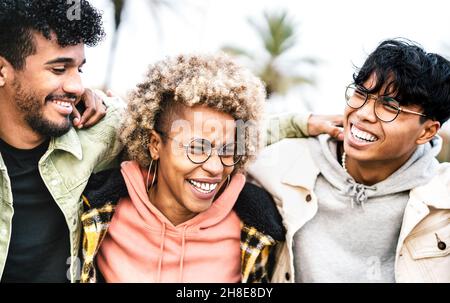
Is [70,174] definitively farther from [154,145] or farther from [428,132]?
[428,132]

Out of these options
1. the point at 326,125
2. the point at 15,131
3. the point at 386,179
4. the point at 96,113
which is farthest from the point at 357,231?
the point at 15,131

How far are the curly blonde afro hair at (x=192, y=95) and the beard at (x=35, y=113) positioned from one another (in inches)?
14.4

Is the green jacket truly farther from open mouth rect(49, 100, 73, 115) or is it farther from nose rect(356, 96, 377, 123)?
nose rect(356, 96, 377, 123)

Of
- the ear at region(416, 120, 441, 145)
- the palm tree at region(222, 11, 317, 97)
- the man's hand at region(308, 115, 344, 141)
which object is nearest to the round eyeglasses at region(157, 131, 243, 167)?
the man's hand at region(308, 115, 344, 141)

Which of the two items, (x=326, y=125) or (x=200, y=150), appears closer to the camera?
(x=200, y=150)

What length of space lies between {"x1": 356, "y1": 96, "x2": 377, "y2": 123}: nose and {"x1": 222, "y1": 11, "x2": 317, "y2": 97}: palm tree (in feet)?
30.5

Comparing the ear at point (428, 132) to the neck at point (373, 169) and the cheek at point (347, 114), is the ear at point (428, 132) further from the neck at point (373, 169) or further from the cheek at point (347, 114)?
the cheek at point (347, 114)

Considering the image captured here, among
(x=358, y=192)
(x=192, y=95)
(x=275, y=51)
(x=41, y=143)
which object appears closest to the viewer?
(x=192, y=95)

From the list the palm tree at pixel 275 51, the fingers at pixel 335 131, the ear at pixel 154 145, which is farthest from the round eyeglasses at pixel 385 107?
the palm tree at pixel 275 51

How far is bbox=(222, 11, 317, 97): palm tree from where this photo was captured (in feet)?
40.5

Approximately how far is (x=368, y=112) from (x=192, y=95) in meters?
1.05

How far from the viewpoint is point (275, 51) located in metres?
12.7

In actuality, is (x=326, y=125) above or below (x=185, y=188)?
above

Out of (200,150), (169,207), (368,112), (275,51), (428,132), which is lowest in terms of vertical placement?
(169,207)
